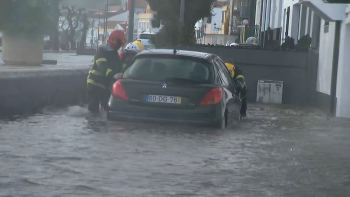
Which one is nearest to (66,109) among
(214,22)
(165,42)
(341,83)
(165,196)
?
(341,83)

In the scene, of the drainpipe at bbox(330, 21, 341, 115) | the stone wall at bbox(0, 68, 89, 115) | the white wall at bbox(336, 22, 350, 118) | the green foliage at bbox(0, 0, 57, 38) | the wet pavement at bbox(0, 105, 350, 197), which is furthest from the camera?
the green foliage at bbox(0, 0, 57, 38)

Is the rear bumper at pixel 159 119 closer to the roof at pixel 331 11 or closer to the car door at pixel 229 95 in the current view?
the car door at pixel 229 95

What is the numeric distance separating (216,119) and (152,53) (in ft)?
4.79

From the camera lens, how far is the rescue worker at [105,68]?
1404 cm

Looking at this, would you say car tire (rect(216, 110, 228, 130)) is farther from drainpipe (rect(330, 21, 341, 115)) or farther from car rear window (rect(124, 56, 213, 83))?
drainpipe (rect(330, 21, 341, 115))

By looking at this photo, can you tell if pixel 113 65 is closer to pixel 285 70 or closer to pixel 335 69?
pixel 335 69

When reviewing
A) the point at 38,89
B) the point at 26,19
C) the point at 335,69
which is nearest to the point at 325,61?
the point at 335,69

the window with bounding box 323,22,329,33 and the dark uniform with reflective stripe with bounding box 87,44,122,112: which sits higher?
the window with bounding box 323,22,329,33

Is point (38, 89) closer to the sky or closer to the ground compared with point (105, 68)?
closer to the ground

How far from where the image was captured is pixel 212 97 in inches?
460

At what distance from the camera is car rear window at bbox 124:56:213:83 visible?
11.9m

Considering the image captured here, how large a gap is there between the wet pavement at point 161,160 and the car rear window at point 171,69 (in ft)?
2.45

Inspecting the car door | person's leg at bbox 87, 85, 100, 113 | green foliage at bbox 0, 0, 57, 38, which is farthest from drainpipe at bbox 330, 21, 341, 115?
green foliage at bbox 0, 0, 57, 38

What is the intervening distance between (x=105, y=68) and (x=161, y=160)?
5.11 meters
